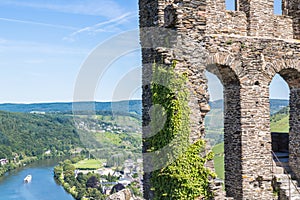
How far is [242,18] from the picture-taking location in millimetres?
12508

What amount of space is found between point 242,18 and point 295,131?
383 centimetres

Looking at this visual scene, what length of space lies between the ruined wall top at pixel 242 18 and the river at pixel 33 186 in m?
48.8

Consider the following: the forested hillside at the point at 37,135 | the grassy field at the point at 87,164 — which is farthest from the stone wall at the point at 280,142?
the forested hillside at the point at 37,135

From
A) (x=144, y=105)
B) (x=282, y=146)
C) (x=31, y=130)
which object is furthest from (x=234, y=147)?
(x=31, y=130)

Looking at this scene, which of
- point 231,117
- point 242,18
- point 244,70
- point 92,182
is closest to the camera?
point 244,70

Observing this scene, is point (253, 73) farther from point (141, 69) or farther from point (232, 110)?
point (141, 69)

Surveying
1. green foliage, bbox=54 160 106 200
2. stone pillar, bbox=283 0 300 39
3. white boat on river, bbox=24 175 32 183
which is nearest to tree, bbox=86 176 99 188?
green foliage, bbox=54 160 106 200

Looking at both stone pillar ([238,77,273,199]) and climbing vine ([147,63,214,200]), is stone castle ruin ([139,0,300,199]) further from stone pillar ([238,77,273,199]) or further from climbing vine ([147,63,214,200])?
climbing vine ([147,63,214,200])

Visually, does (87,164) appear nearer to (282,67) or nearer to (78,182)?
(78,182)

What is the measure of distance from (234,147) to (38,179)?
205 ft

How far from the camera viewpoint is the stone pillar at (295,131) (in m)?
12.9

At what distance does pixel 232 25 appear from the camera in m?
12.3

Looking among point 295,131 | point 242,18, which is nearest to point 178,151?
point 242,18

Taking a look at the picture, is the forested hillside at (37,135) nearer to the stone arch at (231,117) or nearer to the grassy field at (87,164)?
the grassy field at (87,164)
